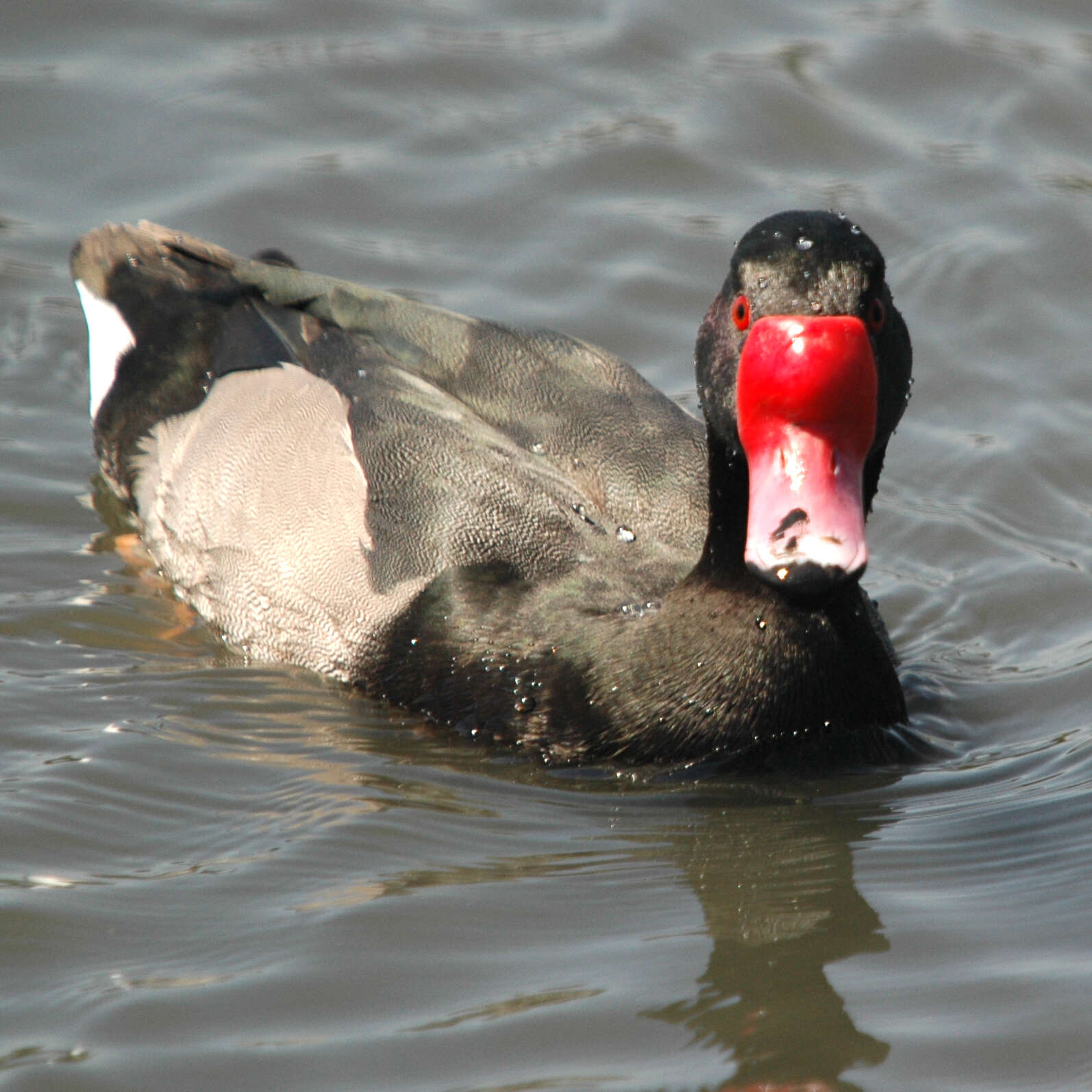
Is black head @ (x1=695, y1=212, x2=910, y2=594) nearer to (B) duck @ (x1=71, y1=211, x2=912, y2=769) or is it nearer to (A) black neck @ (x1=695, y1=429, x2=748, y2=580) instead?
(B) duck @ (x1=71, y1=211, x2=912, y2=769)

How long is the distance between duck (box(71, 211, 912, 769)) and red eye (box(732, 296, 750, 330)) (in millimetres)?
20

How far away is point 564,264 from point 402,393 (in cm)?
292

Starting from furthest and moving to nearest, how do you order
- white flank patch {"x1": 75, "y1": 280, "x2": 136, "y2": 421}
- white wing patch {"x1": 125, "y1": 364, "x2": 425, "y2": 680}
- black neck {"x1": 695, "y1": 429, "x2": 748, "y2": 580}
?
1. white flank patch {"x1": 75, "y1": 280, "x2": 136, "y2": 421}
2. white wing patch {"x1": 125, "y1": 364, "x2": 425, "y2": 680}
3. black neck {"x1": 695, "y1": 429, "x2": 748, "y2": 580}

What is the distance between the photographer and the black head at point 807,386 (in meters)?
4.75

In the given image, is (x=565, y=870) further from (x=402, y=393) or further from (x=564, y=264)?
(x=564, y=264)

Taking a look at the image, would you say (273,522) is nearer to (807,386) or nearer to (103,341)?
(103,341)

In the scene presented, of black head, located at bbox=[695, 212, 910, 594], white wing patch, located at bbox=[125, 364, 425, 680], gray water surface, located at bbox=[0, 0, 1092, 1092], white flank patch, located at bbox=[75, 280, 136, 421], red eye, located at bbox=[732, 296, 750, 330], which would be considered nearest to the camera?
gray water surface, located at bbox=[0, 0, 1092, 1092]

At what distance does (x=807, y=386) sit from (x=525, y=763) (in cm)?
148

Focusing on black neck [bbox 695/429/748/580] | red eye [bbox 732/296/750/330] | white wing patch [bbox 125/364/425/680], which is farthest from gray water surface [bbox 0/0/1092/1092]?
red eye [bbox 732/296/750/330]

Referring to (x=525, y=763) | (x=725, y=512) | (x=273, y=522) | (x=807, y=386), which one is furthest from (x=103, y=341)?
(x=807, y=386)

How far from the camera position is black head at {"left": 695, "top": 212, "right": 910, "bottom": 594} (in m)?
4.75

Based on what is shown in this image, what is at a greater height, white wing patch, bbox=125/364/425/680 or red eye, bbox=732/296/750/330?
red eye, bbox=732/296/750/330

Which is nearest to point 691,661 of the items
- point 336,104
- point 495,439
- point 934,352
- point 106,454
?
point 495,439

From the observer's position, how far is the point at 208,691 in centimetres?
593
